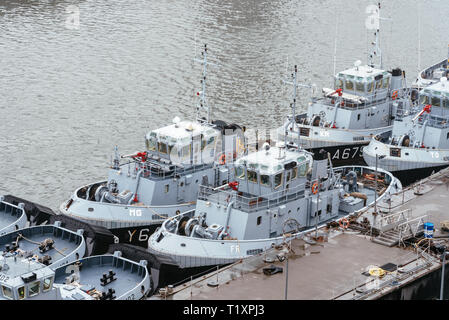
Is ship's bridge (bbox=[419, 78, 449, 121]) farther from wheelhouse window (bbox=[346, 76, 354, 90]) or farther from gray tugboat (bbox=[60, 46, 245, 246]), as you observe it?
gray tugboat (bbox=[60, 46, 245, 246])

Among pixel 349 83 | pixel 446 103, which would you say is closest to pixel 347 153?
pixel 349 83

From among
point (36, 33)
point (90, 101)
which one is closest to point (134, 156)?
point (90, 101)

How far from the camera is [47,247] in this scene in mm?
41125

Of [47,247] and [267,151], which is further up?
[267,151]

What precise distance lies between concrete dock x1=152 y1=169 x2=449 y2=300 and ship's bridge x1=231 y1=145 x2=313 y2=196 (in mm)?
2854

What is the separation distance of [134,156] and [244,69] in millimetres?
31056

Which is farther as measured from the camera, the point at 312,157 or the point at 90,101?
the point at 90,101

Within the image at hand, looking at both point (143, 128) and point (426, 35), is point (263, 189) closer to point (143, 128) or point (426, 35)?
point (143, 128)

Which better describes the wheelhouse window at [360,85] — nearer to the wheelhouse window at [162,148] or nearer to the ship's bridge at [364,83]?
the ship's bridge at [364,83]

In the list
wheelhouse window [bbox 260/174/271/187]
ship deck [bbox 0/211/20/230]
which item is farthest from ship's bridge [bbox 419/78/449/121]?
ship deck [bbox 0/211/20/230]

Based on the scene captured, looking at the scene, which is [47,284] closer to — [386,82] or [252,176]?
[252,176]

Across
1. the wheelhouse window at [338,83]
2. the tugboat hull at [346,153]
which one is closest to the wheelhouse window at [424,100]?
the tugboat hull at [346,153]

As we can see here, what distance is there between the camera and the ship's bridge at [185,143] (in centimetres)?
4477
